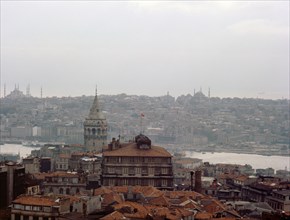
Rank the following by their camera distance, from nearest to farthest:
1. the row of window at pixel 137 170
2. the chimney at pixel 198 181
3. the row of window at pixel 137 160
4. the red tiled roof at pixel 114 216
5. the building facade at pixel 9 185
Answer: the red tiled roof at pixel 114 216, the building facade at pixel 9 185, the chimney at pixel 198 181, the row of window at pixel 137 160, the row of window at pixel 137 170

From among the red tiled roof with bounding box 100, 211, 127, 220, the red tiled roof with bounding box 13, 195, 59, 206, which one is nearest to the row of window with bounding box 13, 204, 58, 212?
the red tiled roof with bounding box 13, 195, 59, 206

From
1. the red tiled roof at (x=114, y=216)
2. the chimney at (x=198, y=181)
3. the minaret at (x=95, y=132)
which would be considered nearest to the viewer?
the red tiled roof at (x=114, y=216)

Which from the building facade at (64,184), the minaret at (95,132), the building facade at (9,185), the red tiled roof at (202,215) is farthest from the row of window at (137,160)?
the minaret at (95,132)

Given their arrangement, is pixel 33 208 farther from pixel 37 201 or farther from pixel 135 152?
pixel 135 152

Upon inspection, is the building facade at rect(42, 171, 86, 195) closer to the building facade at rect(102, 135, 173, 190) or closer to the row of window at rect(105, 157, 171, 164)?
the building facade at rect(102, 135, 173, 190)

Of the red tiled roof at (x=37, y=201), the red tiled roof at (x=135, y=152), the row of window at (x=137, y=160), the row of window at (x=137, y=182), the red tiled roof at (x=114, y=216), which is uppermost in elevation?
the red tiled roof at (x=135, y=152)

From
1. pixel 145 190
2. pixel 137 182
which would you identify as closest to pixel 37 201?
pixel 145 190

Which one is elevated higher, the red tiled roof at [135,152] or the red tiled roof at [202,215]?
the red tiled roof at [135,152]

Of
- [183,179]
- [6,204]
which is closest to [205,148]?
[183,179]

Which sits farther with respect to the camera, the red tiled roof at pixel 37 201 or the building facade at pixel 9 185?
the building facade at pixel 9 185

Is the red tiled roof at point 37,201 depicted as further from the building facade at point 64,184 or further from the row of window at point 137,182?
the row of window at point 137,182
